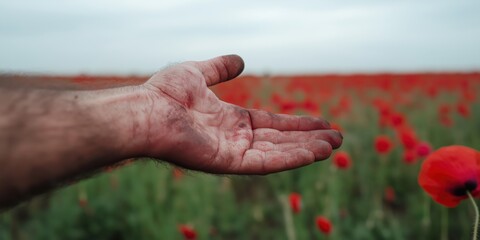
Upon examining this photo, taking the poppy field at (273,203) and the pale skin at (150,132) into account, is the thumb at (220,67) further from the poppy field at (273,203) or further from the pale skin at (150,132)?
the poppy field at (273,203)

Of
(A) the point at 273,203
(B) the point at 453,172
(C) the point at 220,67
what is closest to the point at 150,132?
(C) the point at 220,67

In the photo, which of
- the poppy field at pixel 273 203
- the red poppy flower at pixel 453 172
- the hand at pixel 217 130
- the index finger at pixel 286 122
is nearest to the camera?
the red poppy flower at pixel 453 172

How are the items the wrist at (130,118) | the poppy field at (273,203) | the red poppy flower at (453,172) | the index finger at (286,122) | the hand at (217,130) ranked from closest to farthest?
the red poppy flower at (453,172) → the wrist at (130,118) → the hand at (217,130) → the index finger at (286,122) → the poppy field at (273,203)

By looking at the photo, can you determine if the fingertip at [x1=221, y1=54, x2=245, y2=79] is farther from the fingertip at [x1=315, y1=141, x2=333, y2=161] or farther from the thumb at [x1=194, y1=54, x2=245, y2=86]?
the fingertip at [x1=315, y1=141, x2=333, y2=161]

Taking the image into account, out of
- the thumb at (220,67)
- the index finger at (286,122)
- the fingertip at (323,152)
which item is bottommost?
the fingertip at (323,152)

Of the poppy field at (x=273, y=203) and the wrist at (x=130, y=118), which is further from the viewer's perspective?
the poppy field at (x=273, y=203)

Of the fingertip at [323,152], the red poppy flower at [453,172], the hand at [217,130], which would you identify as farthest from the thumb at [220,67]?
the red poppy flower at [453,172]

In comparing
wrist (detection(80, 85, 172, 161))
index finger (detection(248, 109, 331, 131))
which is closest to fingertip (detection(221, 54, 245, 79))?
index finger (detection(248, 109, 331, 131))

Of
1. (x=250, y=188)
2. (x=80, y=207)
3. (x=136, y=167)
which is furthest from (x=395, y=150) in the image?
(x=80, y=207)
